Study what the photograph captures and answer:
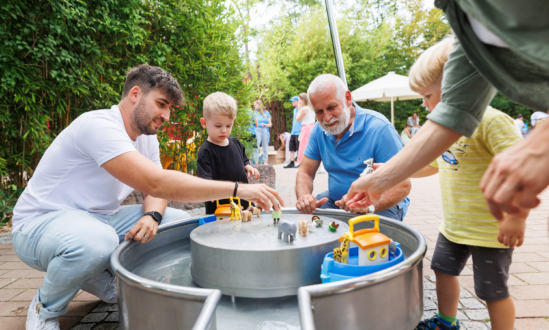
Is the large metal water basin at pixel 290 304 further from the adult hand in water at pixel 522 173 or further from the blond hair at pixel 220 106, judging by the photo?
the blond hair at pixel 220 106

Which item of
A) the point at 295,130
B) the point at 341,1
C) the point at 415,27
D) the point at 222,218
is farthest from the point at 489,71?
the point at 341,1

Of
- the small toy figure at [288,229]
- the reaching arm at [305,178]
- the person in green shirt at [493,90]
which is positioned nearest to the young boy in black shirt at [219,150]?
the reaching arm at [305,178]

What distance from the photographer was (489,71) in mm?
886

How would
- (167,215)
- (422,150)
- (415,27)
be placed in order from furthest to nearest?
1. (415,27)
2. (167,215)
3. (422,150)

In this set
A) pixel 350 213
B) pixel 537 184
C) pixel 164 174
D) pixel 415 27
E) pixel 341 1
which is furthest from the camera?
pixel 341 1

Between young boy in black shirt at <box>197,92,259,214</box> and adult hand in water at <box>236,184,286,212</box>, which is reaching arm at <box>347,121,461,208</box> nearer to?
adult hand in water at <box>236,184,286,212</box>

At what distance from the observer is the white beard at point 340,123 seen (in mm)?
2469

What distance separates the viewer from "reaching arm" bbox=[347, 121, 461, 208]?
1.09 m

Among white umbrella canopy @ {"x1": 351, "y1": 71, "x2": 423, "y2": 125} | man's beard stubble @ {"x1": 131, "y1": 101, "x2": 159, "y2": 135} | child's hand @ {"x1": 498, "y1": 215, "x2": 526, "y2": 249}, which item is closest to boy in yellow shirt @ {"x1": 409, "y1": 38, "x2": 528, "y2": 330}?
child's hand @ {"x1": 498, "y1": 215, "x2": 526, "y2": 249}

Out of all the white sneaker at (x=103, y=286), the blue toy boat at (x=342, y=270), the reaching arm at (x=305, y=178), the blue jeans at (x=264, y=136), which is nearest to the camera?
the blue toy boat at (x=342, y=270)

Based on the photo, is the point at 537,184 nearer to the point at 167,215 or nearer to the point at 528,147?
the point at 528,147

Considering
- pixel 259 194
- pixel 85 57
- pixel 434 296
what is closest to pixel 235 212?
pixel 259 194

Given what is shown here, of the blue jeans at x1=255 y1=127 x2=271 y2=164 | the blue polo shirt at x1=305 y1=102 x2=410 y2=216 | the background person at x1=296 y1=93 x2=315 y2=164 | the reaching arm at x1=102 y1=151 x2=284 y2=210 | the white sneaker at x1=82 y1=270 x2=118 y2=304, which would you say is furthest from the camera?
the blue jeans at x1=255 y1=127 x2=271 y2=164

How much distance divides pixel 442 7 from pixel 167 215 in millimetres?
1911
